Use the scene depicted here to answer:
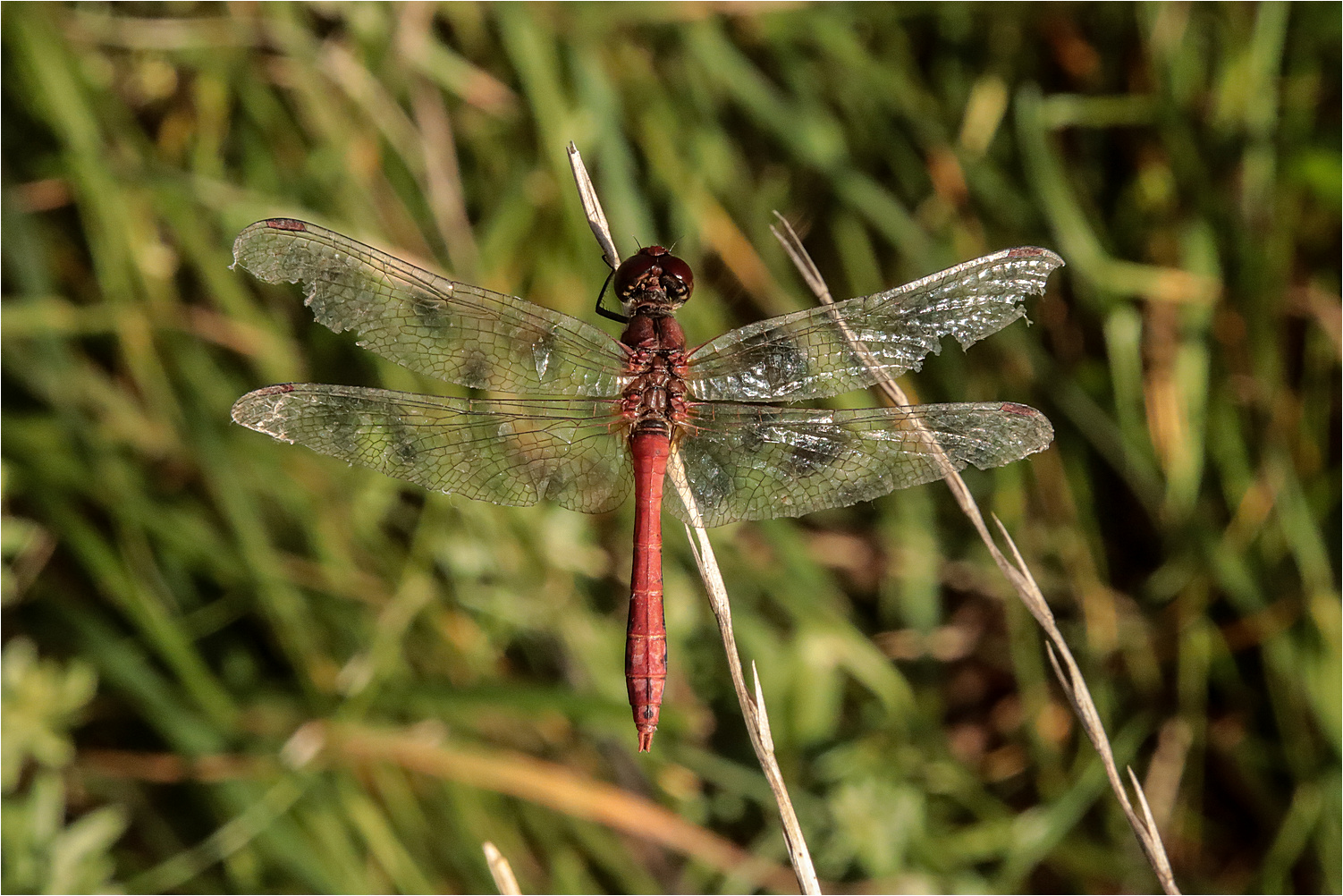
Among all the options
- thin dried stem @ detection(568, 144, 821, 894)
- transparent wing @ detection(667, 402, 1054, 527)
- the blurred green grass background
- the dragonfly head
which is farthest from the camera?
the blurred green grass background

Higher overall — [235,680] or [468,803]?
[235,680]

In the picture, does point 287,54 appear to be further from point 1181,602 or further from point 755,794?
point 1181,602

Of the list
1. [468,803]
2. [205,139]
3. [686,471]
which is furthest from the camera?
[205,139]

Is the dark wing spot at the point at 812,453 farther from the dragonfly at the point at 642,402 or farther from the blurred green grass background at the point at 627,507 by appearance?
the blurred green grass background at the point at 627,507

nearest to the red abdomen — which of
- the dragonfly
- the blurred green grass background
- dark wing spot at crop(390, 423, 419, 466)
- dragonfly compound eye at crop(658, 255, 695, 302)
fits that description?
the dragonfly

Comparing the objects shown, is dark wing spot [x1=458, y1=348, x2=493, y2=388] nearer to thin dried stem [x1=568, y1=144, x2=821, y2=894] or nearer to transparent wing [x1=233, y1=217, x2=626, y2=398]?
transparent wing [x1=233, y1=217, x2=626, y2=398]

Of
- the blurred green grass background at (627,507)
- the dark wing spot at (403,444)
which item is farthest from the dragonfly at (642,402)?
the blurred green grass background at (627,507)

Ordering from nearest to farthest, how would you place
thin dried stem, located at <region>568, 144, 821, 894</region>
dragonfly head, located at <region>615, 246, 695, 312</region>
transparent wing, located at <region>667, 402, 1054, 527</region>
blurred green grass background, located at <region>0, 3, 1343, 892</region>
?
thin dried stem, located at <region>568, 144, 821, 894</region>, transparent wing, located at <region>667, 402, 1054, 527</region>, dragonfly head, located at <region>615, 246, 695, 312</region>, blurred green grass background, located at <region>0, 3, 1343, 892</region>

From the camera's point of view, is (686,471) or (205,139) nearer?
(686,471)

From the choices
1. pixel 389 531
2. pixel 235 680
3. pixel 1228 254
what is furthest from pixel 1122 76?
pixel 235 680
